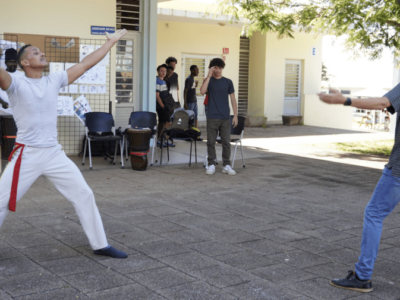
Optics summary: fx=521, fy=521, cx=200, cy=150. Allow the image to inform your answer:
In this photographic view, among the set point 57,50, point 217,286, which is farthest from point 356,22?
point 217,286

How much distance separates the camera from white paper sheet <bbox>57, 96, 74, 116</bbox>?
9703 mm

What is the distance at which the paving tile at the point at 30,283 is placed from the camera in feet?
12.0

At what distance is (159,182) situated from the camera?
801 cm

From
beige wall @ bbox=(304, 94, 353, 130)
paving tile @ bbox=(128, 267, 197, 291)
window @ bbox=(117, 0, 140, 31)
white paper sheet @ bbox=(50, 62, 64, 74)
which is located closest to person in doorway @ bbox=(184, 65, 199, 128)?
window @ bbox=(117, 0, 140, 31)

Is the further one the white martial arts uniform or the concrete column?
the concrete column

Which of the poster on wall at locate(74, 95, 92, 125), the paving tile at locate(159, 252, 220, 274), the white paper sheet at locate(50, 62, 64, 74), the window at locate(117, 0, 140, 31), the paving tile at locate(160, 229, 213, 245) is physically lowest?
the paving tile at locate(159, 252, 220, 274)

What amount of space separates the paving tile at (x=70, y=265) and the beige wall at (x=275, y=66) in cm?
1532

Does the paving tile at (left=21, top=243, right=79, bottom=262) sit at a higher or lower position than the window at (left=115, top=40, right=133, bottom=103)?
lower

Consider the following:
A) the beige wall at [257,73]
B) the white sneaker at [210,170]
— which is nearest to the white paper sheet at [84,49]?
the white sneaker at [210,170]

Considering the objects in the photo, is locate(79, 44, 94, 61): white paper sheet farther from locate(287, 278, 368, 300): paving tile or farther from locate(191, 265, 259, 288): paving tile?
locate(287, 278, 368, 300): paving tile

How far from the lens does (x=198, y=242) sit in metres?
4.93

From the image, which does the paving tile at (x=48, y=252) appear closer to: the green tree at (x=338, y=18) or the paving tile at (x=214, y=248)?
the paving tile at (x=214, y=248)

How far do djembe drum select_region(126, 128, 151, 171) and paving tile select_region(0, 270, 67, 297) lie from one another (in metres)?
5.01

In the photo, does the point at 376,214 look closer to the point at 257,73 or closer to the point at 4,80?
the point at 4,80
